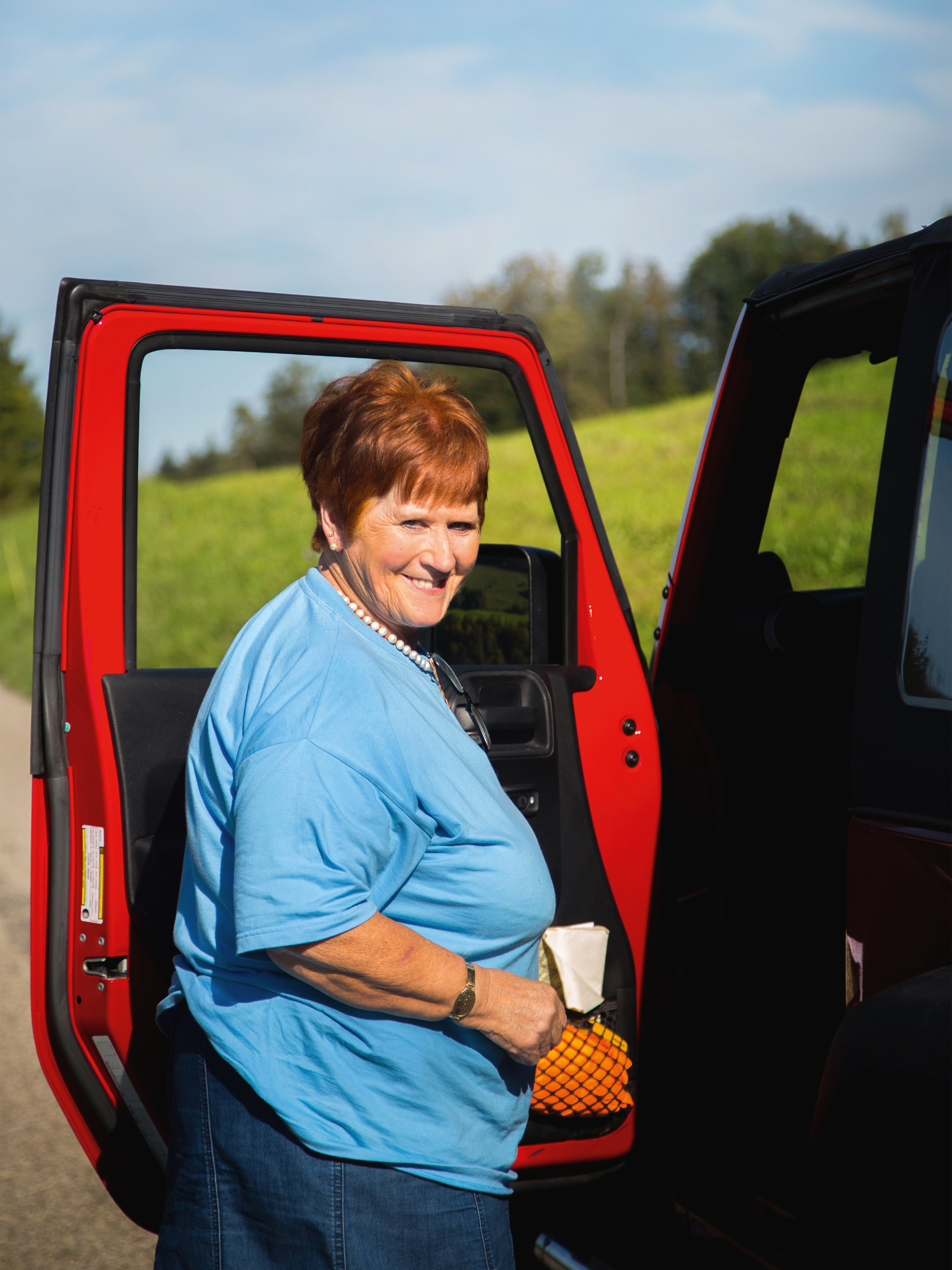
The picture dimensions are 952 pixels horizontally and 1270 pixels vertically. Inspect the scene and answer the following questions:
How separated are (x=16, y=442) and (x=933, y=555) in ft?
154

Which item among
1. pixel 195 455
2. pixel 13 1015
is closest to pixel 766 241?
Result: pixel 195 455

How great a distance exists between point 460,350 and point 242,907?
1.49 metres

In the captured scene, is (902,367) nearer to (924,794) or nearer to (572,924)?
(924,794)

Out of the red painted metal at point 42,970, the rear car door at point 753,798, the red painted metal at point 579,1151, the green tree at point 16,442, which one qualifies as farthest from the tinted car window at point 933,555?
the green tree at point 16,442

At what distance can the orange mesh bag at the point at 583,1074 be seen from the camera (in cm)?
201

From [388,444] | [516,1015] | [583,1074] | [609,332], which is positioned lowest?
[583,1074]

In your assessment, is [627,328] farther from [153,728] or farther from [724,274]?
[153,728]

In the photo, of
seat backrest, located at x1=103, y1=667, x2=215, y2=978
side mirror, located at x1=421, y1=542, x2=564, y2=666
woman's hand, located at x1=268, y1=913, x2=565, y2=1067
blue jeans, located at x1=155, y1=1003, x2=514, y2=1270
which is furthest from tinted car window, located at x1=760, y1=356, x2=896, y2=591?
blue jeans, located at x1=155, y1=1003, x2=514, y2=1270

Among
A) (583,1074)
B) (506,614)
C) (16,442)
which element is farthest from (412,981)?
(16,442)

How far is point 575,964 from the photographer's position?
2246 millimetres

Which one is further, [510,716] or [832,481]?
[832,481]

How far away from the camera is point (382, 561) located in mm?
1706

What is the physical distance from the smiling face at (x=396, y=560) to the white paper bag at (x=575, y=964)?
85 centimetres

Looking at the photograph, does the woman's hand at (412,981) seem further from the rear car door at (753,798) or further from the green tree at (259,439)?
the green tree at (259,439)
